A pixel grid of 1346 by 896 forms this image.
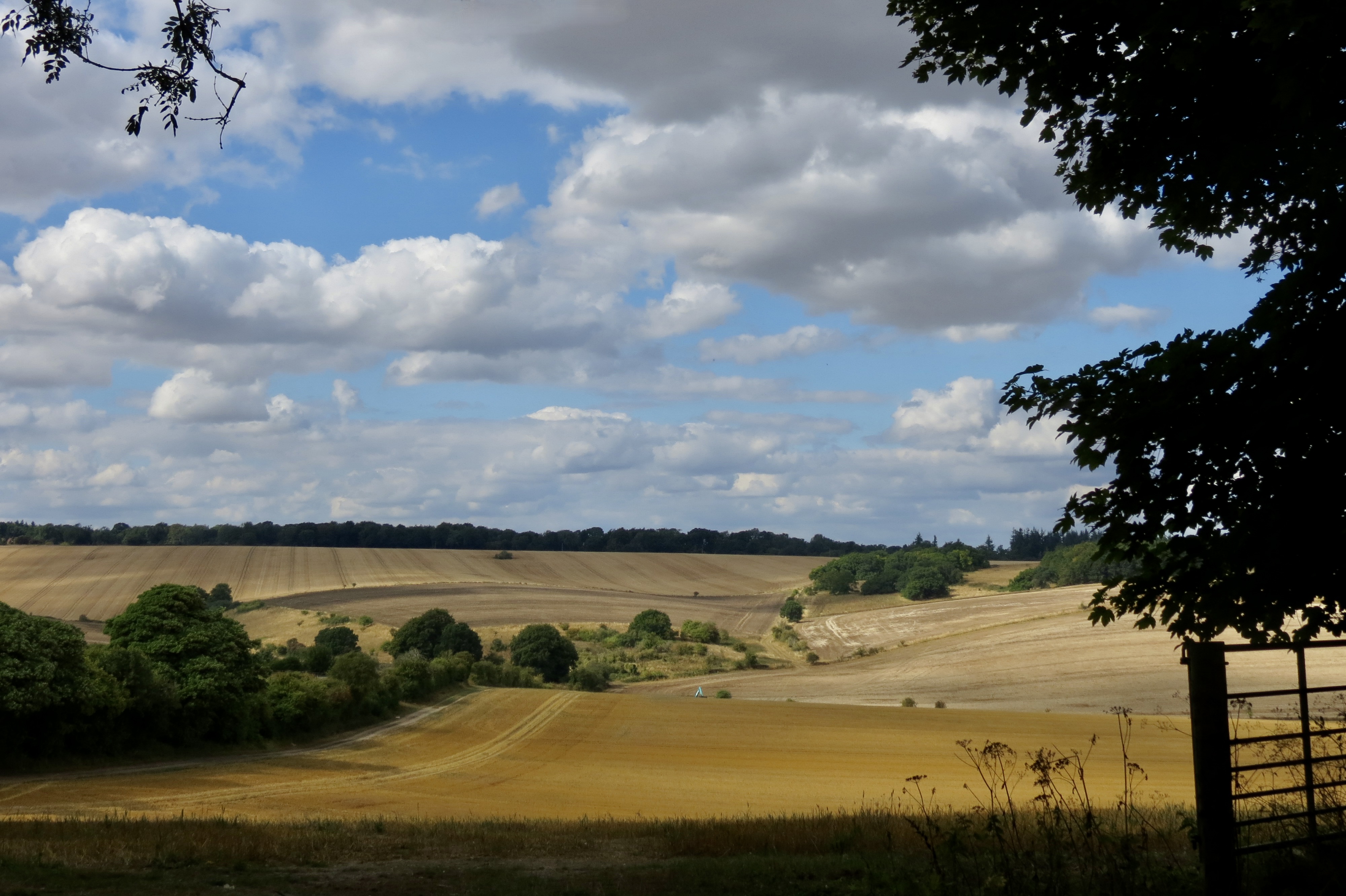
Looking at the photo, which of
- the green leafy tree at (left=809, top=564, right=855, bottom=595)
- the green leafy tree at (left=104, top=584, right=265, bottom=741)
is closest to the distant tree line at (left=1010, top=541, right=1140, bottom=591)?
the green leafy tree at (left=809, top=564, right=855, bottom=595)

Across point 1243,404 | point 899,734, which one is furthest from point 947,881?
point 899,734

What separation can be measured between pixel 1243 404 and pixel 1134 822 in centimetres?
582

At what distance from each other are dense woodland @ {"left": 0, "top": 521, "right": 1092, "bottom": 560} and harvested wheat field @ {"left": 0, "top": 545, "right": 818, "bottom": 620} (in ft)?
43.8

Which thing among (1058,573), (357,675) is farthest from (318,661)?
(1058,573)

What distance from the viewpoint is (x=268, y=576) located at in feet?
355

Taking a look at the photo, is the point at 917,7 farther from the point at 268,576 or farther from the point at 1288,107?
the point at 268,576

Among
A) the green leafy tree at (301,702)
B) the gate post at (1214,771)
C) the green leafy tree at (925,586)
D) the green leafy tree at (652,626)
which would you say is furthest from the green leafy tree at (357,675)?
the green leafy tree at (925,586)

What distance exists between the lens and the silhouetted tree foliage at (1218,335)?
7.68 meters

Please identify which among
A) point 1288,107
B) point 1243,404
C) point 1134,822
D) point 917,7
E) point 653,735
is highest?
point 917,7

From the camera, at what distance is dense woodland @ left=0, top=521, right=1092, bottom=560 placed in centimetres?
14150

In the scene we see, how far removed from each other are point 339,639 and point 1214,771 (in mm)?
73043

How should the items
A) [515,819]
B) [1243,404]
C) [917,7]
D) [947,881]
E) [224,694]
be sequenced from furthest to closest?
1. [224,694]
2. [515,819]
3. [917,7]
4. [1243,404]
5. [947,881]

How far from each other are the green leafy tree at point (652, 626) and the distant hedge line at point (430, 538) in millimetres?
64774

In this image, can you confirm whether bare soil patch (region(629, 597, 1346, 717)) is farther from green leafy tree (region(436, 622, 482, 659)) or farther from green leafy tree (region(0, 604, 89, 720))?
green leafy tree (region(0, 604, 89, 720))
